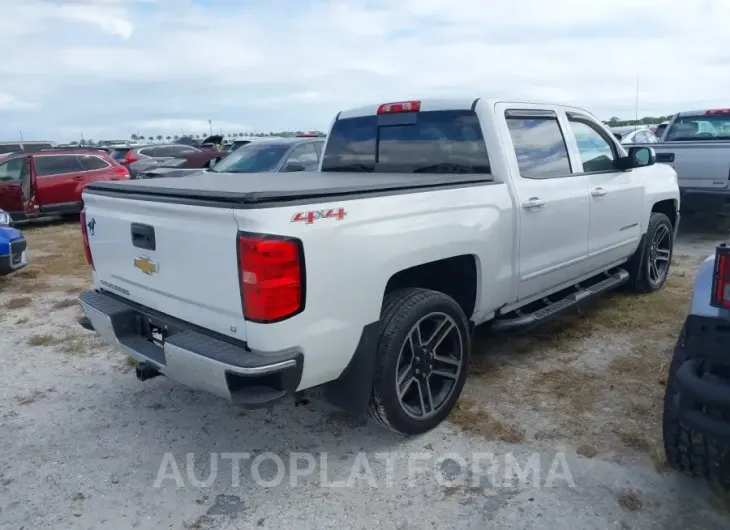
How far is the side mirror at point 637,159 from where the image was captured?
496 cm

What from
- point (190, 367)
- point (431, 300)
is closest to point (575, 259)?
point (431, 300)

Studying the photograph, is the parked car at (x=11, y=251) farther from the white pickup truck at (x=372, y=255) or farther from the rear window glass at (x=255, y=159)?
the white pickup truck at (x=372, y=255)

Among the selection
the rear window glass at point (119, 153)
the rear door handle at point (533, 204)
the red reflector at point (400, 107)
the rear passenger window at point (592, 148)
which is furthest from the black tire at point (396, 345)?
the rear window glass at point (119, 153)

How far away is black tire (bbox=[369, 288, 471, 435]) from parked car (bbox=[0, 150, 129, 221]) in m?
10.4

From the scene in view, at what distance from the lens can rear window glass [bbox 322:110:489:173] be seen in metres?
4.01

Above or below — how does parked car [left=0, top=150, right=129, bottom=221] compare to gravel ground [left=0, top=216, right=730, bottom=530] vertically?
above

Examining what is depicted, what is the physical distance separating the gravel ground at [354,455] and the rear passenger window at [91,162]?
9.03 m

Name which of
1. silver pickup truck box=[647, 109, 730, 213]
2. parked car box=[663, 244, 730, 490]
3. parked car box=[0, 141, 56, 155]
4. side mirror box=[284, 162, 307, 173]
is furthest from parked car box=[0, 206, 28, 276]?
parked car box=[0, 141, 56, 155]

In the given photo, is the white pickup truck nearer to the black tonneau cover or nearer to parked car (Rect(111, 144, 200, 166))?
the black tonneau cover

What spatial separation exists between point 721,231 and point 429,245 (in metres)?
8.24

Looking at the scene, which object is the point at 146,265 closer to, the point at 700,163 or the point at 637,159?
the point at 637,159

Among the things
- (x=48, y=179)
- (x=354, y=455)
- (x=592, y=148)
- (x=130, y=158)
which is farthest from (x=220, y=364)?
(x=130, y=158)

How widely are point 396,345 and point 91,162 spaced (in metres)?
11.9

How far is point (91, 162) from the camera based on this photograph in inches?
513
